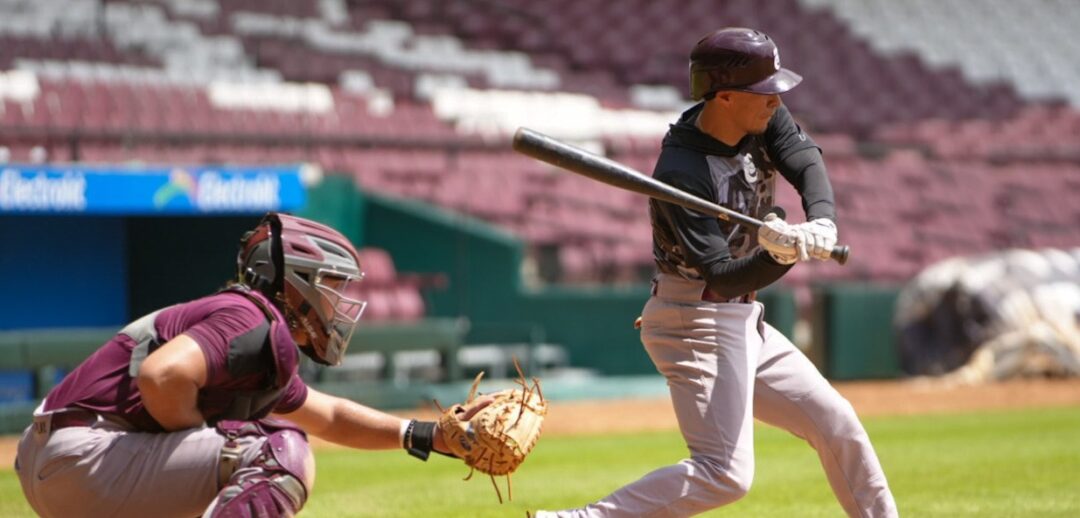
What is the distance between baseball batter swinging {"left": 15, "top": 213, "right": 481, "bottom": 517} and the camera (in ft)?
11.6

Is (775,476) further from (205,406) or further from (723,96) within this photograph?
(205,406)

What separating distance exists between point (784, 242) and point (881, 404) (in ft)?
31.6

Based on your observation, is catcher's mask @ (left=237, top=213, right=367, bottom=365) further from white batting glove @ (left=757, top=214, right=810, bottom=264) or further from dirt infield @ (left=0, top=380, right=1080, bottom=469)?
dirt infield @ (left=0, top=380, right=1080, bottom=469)

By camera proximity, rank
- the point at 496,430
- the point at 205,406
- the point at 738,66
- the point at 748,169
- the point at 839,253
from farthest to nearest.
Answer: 1. the point at 748,169
2. the point at 738,66
3. the point at 839,253
4. the point at 496,430
5. the point at 205,406

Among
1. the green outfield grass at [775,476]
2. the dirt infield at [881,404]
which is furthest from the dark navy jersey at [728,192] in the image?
the dirt infield at [881,404]

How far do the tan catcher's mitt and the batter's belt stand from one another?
61 cm

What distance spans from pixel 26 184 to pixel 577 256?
6000 mm

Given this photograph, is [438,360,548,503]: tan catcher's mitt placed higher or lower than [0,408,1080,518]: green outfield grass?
higher

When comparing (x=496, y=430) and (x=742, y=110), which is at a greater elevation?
(x=742, y=110)

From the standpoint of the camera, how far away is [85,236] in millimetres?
13406

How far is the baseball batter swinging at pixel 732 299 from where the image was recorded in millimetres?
4250

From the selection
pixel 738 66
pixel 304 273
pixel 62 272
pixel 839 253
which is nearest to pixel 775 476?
pixel 839 253

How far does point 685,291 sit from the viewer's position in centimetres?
443

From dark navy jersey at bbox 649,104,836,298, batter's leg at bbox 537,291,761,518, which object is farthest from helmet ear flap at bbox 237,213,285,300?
dark navy jersey at bbox 649,104,836,298
